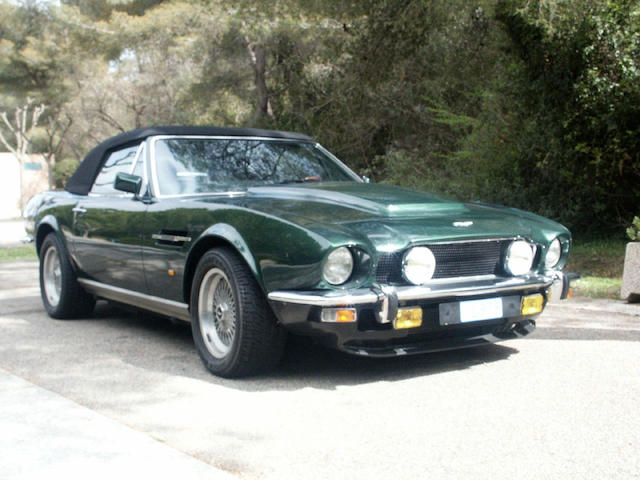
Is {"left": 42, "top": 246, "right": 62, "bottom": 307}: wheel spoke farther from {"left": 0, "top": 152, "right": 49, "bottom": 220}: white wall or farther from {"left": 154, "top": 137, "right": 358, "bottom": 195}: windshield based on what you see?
{"left": 0, "top": 152, "right": 49, "bottom": 220}: white wall

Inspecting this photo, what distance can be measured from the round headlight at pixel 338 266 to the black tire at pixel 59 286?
3251 mm

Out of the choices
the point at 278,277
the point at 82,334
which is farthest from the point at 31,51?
the point at 278,277

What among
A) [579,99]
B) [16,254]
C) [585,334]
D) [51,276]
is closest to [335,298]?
[585,334]

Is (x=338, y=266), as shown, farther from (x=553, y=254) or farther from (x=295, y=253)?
(x=553, y=254)

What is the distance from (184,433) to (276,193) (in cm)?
193

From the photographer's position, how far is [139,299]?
219 inches

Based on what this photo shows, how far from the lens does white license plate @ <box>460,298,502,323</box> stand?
434 cm

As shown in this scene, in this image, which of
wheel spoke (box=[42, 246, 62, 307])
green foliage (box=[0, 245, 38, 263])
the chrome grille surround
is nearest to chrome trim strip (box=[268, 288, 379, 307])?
the chrome grille surround

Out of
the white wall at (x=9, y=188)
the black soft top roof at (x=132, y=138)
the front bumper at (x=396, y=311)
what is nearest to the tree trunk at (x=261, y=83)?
the black soft top roof at (x=132, y=138)

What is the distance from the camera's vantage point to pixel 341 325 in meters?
4.08

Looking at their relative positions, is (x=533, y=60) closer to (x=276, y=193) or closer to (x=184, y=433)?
(x=276, y=193)

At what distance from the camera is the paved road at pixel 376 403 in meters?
3.18

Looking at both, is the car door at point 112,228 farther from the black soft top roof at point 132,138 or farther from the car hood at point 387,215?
the car hood at point 387,215

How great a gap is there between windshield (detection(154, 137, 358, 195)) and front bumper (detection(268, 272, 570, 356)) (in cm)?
150
